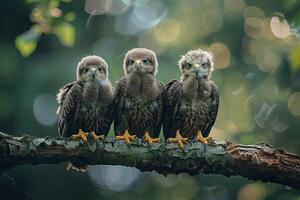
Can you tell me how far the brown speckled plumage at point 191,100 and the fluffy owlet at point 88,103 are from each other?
2.20 ft

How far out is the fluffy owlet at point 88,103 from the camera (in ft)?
27.3

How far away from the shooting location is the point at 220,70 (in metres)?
15.4

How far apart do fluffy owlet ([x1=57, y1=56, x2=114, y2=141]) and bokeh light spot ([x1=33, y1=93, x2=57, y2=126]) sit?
5979 mm

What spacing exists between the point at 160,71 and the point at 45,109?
2908mm

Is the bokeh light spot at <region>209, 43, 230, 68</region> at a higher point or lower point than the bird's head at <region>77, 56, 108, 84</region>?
higher

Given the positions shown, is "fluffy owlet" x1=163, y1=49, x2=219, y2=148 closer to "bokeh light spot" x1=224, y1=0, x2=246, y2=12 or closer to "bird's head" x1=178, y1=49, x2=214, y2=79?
"bird's head" x1=178, y1=49, x2=214, y2=79

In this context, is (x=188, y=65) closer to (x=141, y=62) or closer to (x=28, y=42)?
(x=141, y=62)

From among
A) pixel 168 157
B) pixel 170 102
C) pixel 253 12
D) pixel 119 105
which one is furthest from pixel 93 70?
pixel 253 12

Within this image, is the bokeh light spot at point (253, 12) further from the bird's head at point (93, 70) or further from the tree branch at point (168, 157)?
the tree branch at point (168, 157)

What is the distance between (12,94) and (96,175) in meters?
3.66

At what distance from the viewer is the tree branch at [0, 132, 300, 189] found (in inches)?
265

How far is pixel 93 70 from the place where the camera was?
8.38m

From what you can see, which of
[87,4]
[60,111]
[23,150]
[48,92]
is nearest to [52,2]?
[23,150]

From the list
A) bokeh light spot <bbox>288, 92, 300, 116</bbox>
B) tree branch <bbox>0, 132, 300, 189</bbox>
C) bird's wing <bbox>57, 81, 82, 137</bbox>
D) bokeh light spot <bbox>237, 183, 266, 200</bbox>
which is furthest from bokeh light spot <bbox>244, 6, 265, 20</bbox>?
tree branch <bbox>0, 132, 300, 189</bbox>
